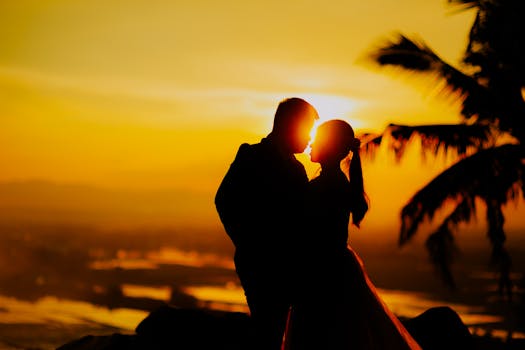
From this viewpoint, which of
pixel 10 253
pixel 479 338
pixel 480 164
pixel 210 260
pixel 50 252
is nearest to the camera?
pixel 479 338

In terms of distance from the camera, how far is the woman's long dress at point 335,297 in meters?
5.56

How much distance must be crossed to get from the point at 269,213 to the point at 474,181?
366 inches

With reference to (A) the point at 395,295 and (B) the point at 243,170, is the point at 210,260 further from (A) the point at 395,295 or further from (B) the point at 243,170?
(B) the point at 243,170

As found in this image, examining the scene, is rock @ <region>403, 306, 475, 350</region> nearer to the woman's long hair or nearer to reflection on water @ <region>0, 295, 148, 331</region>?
the woman's long hair

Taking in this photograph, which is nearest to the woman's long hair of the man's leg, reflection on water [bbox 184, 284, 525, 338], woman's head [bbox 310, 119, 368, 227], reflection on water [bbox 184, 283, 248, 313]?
woman's head [bbox 310, 119, 368, 227]

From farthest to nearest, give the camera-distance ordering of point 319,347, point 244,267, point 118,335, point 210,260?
point 210,260, point 118,335, point 319,347, point 244,267

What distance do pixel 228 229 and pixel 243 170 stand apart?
1.28 feet

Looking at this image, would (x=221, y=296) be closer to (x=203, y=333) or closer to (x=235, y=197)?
(x=203, y=333)

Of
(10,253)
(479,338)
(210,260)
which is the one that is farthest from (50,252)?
(479,338)

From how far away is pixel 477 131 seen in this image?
46.0 ft

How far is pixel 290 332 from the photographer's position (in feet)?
18.8

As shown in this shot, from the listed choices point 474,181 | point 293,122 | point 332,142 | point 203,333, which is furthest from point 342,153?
point 474,181

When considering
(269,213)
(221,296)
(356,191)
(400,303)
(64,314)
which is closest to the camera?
(269,213)

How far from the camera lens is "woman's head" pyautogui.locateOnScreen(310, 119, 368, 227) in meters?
5.64
